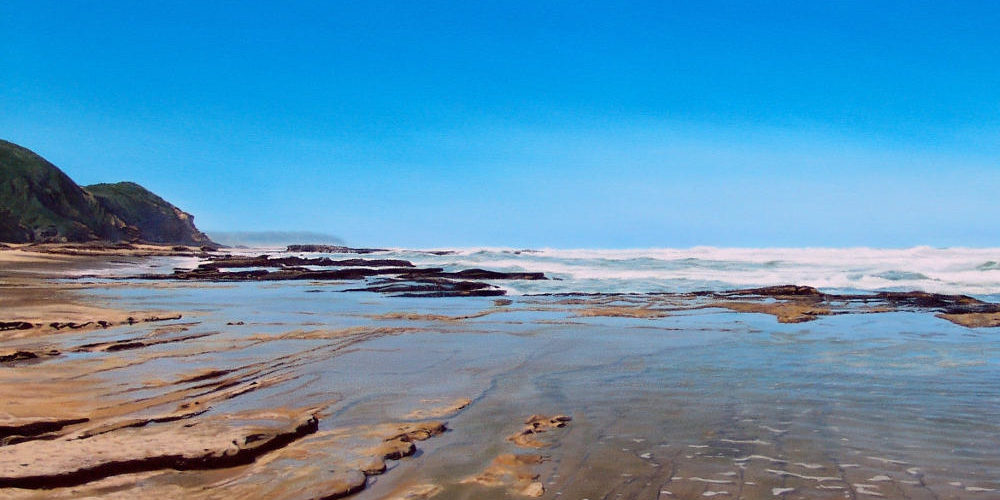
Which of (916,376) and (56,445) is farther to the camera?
(916,376)

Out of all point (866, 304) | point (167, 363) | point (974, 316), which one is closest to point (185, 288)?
point (167, 363)

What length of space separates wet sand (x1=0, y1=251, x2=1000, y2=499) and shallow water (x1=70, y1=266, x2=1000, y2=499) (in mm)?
25

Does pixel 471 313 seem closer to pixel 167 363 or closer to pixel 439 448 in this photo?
pixel 167 363

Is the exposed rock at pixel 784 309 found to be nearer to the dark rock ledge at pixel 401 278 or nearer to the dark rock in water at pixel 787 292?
the dark rock in water at pixel 787 292

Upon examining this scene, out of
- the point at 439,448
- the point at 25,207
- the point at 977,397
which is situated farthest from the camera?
the point at 25,207

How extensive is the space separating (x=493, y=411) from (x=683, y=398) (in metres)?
1.62

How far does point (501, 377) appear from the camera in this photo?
20.7ft

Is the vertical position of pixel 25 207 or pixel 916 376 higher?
pixel 25 207

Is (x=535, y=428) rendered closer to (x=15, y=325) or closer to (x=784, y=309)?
(x=15, y=325)

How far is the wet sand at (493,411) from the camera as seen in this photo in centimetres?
331

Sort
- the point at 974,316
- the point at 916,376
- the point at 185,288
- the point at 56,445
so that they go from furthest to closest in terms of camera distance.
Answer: the point at 185,288
the point at 974,316
the point at 916,376
the point at 56,445

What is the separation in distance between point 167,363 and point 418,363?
2.50 m

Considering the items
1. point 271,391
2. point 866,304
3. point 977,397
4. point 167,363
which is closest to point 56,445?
point 271,391

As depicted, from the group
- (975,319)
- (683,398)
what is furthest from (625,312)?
(683,398)
